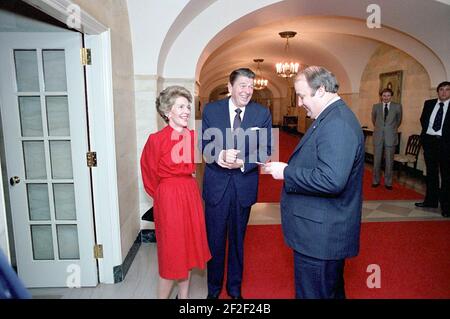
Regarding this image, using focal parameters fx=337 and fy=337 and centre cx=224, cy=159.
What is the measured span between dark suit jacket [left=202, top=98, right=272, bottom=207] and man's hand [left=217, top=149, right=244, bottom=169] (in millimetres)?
134

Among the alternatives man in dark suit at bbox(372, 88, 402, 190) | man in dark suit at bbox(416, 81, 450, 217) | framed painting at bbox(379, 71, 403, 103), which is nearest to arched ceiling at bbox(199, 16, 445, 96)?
framed painting at bbox(379, 71, 403, 103)

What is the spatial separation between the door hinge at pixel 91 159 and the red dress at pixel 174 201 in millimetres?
807

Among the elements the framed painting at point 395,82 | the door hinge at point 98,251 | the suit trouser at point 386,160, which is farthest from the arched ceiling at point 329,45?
the door hinge at point 98,251

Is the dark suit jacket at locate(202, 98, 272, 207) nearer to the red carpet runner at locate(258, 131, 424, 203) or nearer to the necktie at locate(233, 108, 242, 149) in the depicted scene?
the necktie at locate(233, 108, 242, 149)

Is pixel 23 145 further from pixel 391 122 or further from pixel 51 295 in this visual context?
pixel 391 122

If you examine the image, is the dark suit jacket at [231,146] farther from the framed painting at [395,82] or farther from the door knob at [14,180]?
the framed painting at [395,82]

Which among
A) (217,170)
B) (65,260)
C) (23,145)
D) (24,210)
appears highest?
(23,145)

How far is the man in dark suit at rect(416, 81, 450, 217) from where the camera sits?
473cm

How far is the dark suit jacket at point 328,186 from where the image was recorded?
1.65m

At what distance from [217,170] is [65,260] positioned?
168 cm

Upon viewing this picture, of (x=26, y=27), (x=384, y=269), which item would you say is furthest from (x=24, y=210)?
(x=384, y=269)

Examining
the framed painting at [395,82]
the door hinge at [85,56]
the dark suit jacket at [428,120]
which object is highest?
the framed painting at [395,82]

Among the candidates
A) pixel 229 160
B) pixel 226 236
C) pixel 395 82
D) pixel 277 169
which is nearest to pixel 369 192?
pixel 395 82

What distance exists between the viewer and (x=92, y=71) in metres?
2.87
